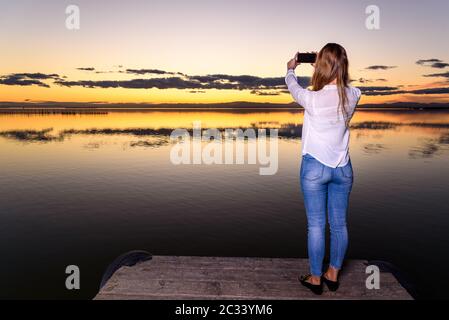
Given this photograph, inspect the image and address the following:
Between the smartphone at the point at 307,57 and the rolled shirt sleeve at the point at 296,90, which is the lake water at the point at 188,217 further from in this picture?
the smartphone at the point at 307,57

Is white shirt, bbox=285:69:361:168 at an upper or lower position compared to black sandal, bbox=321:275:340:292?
upper

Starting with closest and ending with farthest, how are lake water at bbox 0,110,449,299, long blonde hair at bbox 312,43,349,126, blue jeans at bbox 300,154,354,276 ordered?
long blonde hair at bbox 312,43,349,126
blue jeans at bbox 300,154,354,276
lake water at bbox 0,110,449,299

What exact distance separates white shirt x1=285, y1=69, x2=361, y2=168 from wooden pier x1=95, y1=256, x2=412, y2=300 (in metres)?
1.96

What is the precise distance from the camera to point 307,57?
15.2ft

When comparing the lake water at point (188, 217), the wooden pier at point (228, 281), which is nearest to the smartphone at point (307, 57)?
the wooden pier at point (228, 281)

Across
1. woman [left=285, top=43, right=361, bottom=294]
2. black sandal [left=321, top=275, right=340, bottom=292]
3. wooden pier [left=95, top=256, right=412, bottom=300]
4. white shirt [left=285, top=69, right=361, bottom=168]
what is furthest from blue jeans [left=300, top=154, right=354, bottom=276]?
wooden pier [left=95, top=256, right=412, bottom=300]

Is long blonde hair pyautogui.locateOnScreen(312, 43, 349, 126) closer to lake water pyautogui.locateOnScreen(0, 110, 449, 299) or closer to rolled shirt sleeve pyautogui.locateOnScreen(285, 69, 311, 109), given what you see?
rolled shirt sleeve pyautogui.locateOnScreen(285, 69, 311, 109)

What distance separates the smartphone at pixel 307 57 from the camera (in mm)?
4613

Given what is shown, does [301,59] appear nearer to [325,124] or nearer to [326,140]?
[325,124]

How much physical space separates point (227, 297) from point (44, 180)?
1734 centimetres

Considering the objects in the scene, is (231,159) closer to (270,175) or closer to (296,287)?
(270,175)

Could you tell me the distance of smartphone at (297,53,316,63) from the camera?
461 cm

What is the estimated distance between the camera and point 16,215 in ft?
45.1

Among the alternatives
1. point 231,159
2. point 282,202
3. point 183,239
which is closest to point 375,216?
point 282,202
